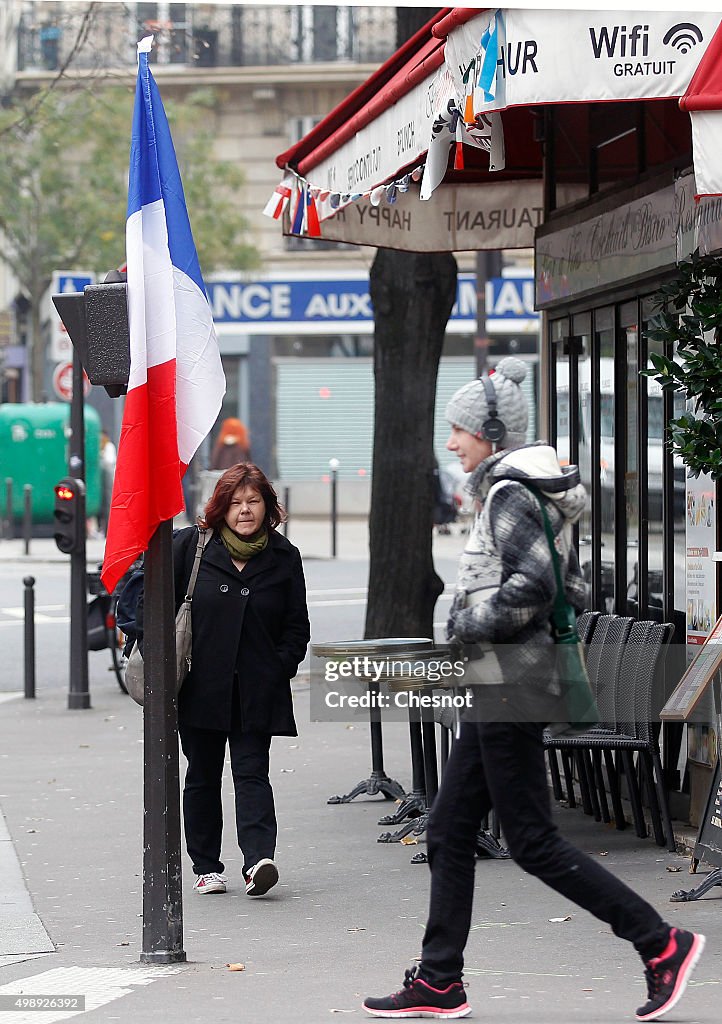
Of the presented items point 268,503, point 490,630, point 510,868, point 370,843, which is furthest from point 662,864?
point 490,630

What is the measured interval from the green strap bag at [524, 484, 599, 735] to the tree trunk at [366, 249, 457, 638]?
778cm

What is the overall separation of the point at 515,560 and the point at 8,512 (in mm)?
24668

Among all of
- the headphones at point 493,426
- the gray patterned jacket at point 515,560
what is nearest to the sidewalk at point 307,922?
the gray patterned jacket at point 515,560

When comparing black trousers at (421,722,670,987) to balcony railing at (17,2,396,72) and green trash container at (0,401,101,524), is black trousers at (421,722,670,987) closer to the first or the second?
green trash container at (0,401,101,524)

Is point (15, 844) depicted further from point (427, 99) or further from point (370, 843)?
point (427, 99)

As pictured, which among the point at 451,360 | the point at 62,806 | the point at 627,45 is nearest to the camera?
the point at 627,45

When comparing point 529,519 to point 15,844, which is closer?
point 529,519

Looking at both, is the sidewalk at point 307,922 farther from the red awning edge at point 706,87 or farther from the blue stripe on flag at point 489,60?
the blue stripe on flag at point 489,60

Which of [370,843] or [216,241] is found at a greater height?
[216,241]

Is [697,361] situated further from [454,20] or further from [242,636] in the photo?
[242,636]

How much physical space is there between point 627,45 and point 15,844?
4.59m

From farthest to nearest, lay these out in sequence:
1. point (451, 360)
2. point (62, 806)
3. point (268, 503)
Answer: point (451, 360) → point (62, 806) → point (268, 503)

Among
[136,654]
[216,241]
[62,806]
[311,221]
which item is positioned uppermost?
[216,241]

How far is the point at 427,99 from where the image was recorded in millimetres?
7137
